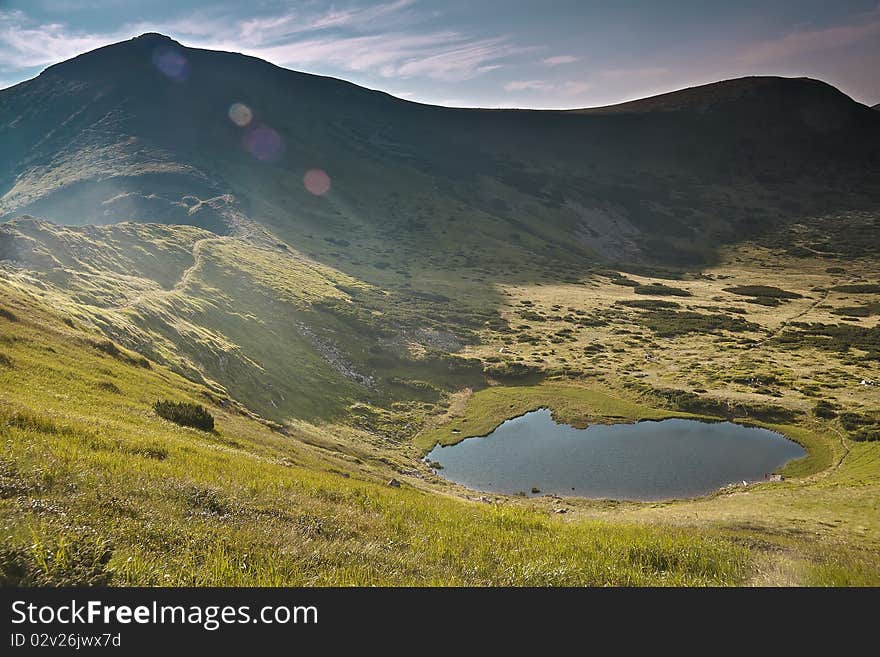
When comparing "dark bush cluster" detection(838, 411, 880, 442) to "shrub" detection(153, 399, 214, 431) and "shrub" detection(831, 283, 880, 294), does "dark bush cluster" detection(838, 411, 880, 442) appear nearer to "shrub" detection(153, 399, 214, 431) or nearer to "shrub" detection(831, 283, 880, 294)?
"shrub" detection(153, 399, 214, 431)

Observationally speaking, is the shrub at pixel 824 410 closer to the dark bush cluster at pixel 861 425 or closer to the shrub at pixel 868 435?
the dark bush cluster at pixel 861 425

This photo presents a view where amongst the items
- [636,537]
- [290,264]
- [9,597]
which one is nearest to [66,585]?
[9,597]

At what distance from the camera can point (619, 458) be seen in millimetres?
66188

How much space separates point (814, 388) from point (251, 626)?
98.1 meters

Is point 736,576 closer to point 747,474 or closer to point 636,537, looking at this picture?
point 636,537

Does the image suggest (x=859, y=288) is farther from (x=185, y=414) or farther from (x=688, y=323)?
(x=185, y=414)

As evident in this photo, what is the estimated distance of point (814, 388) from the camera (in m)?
81.6

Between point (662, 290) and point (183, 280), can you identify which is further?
point (662, 290)

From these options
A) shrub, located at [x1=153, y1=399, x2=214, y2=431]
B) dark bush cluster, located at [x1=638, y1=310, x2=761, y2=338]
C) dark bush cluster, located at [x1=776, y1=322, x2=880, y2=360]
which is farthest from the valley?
shrub, located at [x1=153, y1=399, x2=214, y2=431]

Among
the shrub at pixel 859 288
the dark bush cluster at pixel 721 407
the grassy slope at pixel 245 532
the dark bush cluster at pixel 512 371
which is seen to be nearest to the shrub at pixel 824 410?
the dark bush cluster at pixel 721 407

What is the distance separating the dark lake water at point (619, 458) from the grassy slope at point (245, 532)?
4739 cm

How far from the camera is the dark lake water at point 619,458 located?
193 feet

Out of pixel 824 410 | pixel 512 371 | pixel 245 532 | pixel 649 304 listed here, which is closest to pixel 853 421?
pixel 824 410

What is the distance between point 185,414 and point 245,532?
2265 cm
